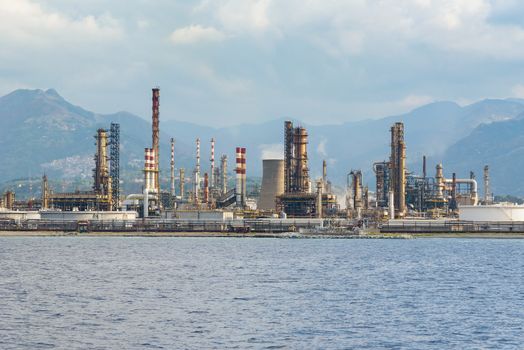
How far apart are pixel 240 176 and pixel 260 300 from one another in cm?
12582

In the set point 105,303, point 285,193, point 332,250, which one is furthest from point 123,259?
point 285,193

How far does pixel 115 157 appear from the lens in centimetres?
19412

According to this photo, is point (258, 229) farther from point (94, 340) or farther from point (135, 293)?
point (94, 340)

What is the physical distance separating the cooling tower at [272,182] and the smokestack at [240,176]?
4.52 meters

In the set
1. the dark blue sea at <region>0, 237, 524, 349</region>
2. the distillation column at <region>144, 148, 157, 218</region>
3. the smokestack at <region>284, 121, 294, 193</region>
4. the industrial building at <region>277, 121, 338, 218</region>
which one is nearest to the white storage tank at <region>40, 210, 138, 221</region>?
the distillation column at <region>144, 148, 157, 218</region>

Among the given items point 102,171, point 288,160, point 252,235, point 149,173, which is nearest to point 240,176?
point 288,160

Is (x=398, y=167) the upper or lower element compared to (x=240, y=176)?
upper

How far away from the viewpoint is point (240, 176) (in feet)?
630

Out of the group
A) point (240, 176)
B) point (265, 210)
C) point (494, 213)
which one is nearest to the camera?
point (494, 213)

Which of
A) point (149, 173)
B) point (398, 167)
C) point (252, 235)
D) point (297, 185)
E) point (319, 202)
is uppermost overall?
point (398, 167)

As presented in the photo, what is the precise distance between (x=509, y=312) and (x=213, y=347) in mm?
22145

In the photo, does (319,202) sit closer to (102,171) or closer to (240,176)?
(240,176)

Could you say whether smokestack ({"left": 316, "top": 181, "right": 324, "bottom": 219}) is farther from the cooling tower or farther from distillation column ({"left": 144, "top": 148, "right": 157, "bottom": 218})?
distillation column ({"left": 144, "top": 148, "right": 157, "bottom": 218})

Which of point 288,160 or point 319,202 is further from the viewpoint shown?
point 288,160
